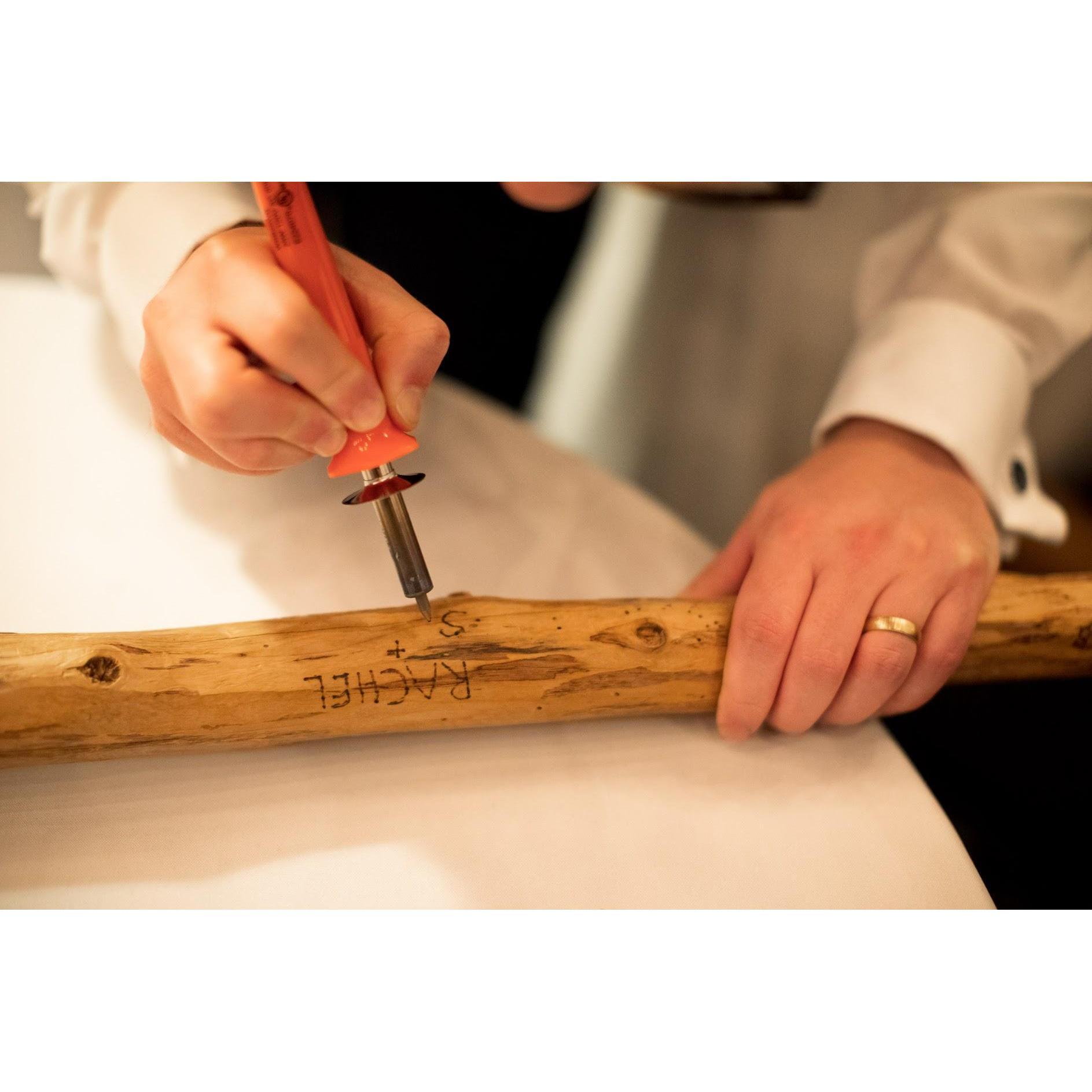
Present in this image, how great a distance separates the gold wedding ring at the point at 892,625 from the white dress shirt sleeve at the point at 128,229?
1.14 ft

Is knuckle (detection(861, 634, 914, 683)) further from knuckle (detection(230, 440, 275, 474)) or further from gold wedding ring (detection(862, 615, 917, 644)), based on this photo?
knuckle (detection(230, 440, 275, 474))

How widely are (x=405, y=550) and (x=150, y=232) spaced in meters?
0.23

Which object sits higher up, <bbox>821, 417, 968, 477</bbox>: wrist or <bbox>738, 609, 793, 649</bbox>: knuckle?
<bbox>821, 417, 968, 477</bbox>: wrist

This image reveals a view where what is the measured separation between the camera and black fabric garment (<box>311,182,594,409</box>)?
1.40ft

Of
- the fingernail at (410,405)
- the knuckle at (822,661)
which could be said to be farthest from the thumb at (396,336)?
the knuckle at (822,661)

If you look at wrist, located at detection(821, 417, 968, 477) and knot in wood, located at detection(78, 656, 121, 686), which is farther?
wrist, located at detection(821, 417, 968, 477)

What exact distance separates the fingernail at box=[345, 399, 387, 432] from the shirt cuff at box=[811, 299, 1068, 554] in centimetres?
30

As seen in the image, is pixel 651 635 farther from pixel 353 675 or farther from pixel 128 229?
pixel 128 229

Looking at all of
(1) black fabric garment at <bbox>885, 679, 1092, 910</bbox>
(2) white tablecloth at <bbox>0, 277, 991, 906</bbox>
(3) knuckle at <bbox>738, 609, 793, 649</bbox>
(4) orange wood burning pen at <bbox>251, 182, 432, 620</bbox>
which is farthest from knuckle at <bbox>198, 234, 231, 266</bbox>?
(1) black fabric garment at <bbox>885, 679, 1092, 910</bbox>

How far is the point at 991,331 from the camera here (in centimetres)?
50

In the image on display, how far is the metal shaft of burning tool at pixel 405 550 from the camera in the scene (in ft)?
1.17

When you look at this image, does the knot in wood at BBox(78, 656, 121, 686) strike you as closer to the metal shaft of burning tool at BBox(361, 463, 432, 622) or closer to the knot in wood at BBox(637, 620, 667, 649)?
the metal shaft of burning tool at BBox(361, 463, 432, 622)

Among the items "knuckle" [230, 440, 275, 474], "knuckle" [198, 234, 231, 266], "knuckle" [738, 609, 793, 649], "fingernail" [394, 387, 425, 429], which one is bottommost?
"knuckle" [738, 609, 793, 649]
